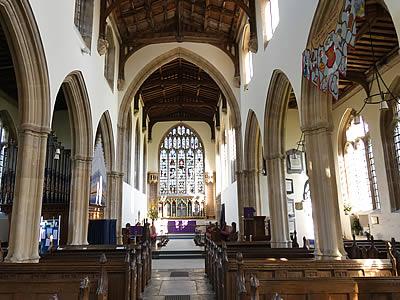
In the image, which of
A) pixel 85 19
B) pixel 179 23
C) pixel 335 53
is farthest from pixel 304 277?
pixel 179 23

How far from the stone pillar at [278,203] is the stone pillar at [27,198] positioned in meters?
5.33

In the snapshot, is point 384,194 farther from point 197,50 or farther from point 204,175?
point 204,175

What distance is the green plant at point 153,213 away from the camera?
802 inches

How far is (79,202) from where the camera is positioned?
895 cm

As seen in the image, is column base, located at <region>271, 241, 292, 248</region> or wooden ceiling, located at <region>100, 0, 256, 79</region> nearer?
column base, located at <region>271, 241, 292, 248</region>

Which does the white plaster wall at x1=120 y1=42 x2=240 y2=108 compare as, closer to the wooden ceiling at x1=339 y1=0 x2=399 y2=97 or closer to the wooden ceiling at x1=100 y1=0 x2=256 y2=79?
the wooden ceiling at x1=100 y1=0 x2=256 y2=79

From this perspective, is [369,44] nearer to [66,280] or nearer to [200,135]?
[66,280]

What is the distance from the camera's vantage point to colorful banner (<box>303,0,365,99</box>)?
455 cm

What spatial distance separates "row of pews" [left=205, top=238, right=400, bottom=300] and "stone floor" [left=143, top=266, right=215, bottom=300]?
3.12 feet

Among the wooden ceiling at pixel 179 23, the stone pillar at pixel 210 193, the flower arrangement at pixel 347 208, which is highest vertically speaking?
the wooden ceiling at pixel 179 23

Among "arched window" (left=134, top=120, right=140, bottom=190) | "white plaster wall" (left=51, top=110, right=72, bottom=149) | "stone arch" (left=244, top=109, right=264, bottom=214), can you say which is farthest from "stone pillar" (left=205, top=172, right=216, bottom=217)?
"white plaster wall" (left=51, top=110, right=72, bottom=149)

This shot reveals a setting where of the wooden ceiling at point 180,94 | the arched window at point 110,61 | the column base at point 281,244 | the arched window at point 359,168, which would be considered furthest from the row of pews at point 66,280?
the wooden ceiling at point 180,94

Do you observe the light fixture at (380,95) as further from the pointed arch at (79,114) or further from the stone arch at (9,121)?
the stone arch at (9,121)

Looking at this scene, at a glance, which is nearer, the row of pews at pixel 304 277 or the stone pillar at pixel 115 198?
the row of pews at pixel 304 277
